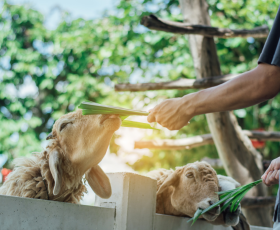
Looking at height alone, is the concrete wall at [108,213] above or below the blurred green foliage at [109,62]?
below

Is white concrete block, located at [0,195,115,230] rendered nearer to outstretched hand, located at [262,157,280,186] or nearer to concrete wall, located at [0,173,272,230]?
concrete wall, located at [0,173,272,230]

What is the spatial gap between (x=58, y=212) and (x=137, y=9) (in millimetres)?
5540

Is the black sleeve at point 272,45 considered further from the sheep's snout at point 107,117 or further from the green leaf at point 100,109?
the sheep's snout at point 107,117

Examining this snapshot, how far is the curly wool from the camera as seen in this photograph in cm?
195

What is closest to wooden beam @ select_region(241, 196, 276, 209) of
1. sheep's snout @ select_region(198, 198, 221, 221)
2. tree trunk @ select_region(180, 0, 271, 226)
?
tree trunk @ select_region(180, 0, 271, 226)

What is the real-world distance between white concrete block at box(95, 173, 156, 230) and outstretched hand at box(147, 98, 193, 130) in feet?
1.82

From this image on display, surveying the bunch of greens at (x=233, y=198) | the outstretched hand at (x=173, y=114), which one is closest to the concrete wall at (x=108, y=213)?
the bunch of greens at (x=233, y=198)

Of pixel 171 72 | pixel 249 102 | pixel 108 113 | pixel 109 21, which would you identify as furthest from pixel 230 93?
pixel 109 21

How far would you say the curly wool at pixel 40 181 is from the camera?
1.95 meters

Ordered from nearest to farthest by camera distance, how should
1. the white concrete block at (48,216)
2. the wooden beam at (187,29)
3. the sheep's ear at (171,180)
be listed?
the white concrete block at (48,216), the sheep's ear at (171,180), the wooden beam at (187,29)

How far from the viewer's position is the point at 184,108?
1.74m

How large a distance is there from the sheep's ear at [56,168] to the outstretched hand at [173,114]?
670 millimetres

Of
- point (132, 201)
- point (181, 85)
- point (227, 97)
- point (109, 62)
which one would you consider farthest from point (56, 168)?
point (109, 62)

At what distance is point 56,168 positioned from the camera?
188 centimetres
